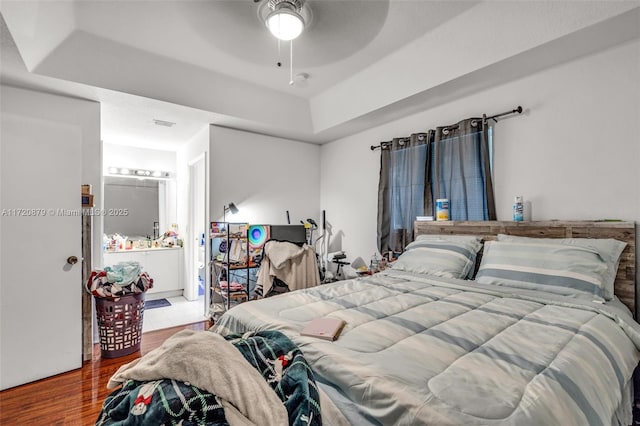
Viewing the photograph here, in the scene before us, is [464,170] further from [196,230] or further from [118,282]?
[196,230]

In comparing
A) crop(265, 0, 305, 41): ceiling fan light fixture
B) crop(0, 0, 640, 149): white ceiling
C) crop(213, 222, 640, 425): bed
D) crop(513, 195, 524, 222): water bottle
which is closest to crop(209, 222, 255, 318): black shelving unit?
crop(0, 0, 640, 149): white ceiling

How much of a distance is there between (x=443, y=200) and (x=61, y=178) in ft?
11.0

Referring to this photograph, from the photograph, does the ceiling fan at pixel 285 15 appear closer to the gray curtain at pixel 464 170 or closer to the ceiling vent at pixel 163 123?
the gray curtain at pixel 464 170

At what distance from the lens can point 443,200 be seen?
9.62 ft

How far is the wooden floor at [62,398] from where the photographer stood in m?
1.94

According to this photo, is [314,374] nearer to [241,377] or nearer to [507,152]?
[241,377]

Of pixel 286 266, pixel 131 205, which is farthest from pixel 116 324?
pixel 131 205

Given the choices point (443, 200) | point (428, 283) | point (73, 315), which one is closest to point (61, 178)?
point (73, 315)

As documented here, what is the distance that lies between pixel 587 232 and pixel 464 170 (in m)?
1.03

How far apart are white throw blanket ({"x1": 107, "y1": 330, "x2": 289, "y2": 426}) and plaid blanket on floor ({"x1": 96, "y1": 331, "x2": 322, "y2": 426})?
0.02 m

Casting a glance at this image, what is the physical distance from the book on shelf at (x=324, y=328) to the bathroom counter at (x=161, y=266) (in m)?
3.86

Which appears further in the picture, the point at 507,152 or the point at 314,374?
the point at 507,152

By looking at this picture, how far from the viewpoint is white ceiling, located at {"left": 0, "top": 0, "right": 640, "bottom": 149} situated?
2.01 m

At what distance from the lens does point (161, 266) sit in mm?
4586
